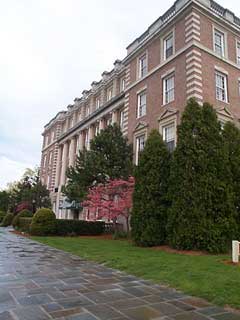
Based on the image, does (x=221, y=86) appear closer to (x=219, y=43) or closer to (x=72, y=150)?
(x=219, y=43)

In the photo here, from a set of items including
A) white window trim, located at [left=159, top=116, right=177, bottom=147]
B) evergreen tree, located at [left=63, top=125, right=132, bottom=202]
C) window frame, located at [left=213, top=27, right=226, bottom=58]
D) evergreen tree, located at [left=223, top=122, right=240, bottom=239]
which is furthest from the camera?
evergreen tree, located at [left=63, top=125, right=132, bottom=202]

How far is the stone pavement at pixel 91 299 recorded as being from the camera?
14.8 feet

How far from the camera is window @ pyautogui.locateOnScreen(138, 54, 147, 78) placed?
77.5 feet

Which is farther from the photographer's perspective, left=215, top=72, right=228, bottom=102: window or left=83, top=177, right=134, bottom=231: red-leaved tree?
left=215, top=72, right=228, bottom=102: window

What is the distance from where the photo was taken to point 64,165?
136 feet

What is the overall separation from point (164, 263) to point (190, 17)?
16390mm

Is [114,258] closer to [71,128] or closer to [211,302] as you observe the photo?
[211,302]

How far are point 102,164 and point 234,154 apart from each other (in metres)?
9.94

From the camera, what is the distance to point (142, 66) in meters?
24.1

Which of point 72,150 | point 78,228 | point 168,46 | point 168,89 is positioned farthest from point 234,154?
point 72,150

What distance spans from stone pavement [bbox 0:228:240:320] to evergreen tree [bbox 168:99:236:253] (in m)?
5.86

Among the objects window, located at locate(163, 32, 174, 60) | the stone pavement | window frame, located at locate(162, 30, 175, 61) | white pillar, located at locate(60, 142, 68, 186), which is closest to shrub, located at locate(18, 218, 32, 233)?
white pillar, located at locate(60, 142, 68, 186)

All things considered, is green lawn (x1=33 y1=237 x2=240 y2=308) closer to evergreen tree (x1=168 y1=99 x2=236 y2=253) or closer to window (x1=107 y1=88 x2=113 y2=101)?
evergreen tree (x1=168 y1=99 x2=236 y2=253)

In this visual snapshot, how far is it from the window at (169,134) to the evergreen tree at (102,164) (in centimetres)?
369
